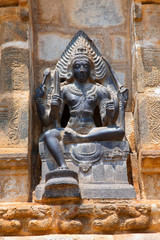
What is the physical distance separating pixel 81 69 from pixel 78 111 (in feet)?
1.54

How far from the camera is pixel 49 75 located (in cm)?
548

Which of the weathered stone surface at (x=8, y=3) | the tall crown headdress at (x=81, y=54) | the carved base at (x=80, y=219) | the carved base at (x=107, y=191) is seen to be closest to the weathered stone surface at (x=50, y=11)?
the weathered stone surface at (x=8, y=3)

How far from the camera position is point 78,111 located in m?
5.23

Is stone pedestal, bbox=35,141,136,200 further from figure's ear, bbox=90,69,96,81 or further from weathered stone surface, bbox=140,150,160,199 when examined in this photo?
figure's ear, bbox=90,69,96,81

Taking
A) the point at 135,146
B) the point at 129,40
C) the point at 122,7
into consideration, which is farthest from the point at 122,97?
the point at 122,7

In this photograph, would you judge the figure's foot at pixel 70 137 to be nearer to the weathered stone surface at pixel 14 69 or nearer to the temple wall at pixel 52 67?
the temple wall at pixel 52 67

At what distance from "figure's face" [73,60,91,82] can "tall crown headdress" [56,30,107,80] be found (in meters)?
0.06

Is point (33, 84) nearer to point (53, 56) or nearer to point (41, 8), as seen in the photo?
point (53, 56)

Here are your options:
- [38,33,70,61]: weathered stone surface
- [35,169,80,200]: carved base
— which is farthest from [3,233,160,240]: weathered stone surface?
[38,33,70,61]: weathered stone surface

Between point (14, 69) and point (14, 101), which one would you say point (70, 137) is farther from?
point (14, 69)

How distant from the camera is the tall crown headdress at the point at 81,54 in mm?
5461

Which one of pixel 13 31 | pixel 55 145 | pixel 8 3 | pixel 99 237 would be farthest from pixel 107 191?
pixel 8 3

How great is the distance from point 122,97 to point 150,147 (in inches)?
24.8

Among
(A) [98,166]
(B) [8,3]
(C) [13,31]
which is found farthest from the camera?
(B) [8,3]
